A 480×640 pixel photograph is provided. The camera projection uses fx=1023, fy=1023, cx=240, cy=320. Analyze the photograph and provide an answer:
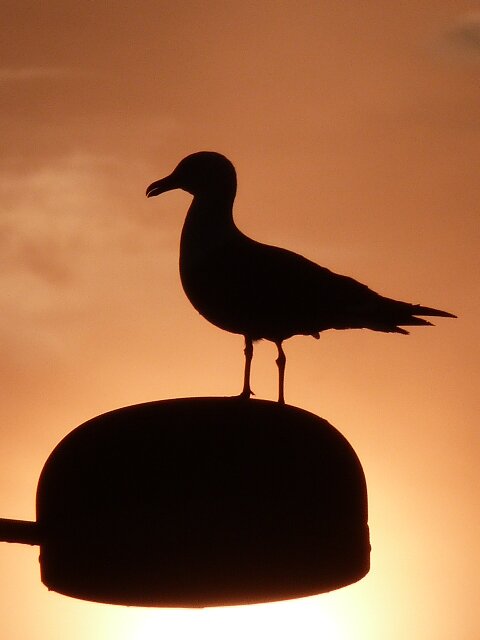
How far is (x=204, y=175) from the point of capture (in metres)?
3.84

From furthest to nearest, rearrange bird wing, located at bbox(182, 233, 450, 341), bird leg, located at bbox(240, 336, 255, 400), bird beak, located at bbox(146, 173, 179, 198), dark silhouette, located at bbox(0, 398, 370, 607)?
bird beak, located at bbox(146, 173, 179, 198)
bird leg, located at bbox(240, 336, 255, 400)
bird wing, located at bbox(182, 233, 450, 341)
dark silhouette, located at bbox(0, 398, 370, 607)

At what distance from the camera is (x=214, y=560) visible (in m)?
1.85

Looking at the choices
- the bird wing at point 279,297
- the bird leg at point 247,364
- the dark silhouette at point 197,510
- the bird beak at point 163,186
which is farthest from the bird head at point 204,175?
the dark silhouette at point 197,510

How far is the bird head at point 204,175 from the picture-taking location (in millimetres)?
3805

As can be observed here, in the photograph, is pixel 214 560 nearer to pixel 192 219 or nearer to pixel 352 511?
pixel 352 511

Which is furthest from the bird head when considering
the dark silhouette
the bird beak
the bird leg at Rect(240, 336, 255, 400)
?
the dark silhouette

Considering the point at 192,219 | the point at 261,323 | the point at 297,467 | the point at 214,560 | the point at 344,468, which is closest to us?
the point at 214,560

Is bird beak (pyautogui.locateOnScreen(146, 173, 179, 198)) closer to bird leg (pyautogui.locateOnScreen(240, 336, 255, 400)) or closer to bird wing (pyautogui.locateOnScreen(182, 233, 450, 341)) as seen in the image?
bird wing (pyautogui.locateOnScreen(182, 233, 450, 341))

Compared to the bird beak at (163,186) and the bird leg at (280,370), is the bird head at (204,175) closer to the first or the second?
the bird beak at (163,186)

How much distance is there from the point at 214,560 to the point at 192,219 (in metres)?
2.05

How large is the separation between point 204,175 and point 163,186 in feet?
0.77

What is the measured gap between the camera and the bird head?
3.80 meters

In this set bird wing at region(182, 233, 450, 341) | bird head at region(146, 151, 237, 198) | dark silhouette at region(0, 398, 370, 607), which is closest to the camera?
dark silhouette at region(0, 398, 370, 607)

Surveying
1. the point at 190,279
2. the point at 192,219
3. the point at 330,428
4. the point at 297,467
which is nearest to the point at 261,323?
the point at 190,279
